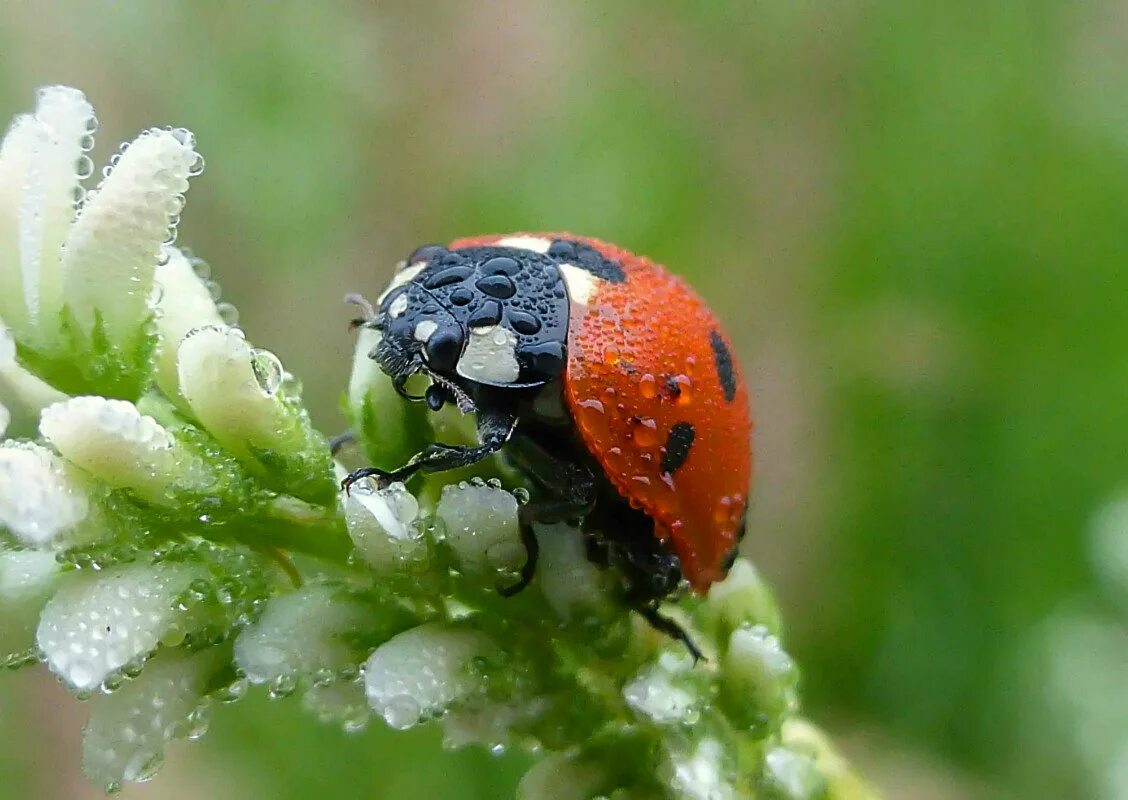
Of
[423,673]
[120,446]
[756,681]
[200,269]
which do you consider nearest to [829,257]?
[756,681]

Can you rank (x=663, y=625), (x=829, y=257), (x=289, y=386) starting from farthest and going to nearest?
(x=829, y=257) < (x=663, y=625) < (x=289, y=386)

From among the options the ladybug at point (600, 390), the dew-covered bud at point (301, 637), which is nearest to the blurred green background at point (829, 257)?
the ladybug at point (600, 390)

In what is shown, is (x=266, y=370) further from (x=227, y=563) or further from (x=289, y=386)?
(x=227, y=563)

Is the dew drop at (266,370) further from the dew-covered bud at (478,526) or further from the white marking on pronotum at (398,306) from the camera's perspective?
the white marking on pronotum at (398,306)

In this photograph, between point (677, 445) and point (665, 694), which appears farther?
point (677, 445)

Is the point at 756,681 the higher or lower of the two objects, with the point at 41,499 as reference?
lower

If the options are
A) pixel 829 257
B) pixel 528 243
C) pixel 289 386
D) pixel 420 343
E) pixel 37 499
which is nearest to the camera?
pixel 37 499

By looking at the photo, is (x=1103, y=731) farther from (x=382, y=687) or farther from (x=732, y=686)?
(x=382, y=687)

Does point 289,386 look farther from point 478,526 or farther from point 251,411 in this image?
point 478,526

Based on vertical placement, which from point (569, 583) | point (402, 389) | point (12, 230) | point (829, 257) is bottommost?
point (829, 257)
